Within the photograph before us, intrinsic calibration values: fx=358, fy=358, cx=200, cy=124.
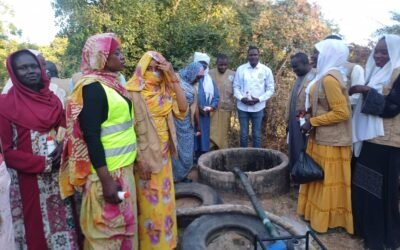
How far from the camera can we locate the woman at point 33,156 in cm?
271

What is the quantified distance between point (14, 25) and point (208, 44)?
17.0 metres

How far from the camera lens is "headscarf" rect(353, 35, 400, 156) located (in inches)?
137

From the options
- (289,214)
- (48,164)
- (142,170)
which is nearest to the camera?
(48,164)

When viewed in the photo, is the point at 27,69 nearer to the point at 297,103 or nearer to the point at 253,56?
the point at 297,103

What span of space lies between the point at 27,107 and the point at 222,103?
13.8ft

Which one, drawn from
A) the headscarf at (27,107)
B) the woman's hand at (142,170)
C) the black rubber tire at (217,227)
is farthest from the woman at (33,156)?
the black rubber tire at (217,227)

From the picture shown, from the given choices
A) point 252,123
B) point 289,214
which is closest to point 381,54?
point 289,214

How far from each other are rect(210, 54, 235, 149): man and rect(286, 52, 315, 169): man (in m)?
1.71

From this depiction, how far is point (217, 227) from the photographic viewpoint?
3.62 meters

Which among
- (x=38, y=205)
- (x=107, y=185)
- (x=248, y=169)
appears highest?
(x=107, y=185)

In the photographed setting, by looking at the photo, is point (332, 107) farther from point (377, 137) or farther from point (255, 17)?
point (255, 17)

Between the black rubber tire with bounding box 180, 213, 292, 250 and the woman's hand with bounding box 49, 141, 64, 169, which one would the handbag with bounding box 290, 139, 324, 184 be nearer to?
the black rubber tire with bounding box 180, 213, 292, 250

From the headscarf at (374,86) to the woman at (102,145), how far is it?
7.97ft

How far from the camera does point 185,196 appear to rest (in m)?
4.93
